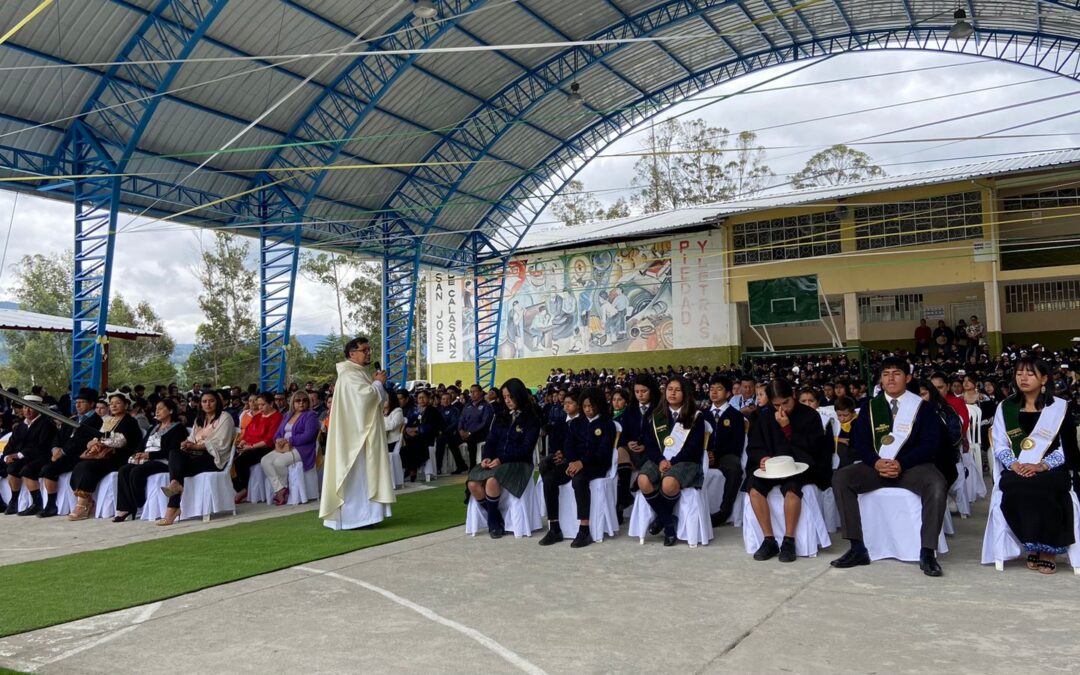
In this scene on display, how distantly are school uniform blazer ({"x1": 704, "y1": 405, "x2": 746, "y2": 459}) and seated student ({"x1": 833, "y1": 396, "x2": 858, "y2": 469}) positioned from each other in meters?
0.92

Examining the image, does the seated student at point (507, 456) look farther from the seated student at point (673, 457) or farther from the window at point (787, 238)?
the window at point (787, 238)

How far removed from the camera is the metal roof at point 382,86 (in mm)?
15438

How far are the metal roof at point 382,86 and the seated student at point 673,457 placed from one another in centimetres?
697

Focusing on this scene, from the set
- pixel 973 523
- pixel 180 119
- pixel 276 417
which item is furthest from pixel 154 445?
pixel 180 119

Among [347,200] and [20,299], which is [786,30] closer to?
[347,200]

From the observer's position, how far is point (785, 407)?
20.7ft

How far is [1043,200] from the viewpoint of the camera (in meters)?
21.3

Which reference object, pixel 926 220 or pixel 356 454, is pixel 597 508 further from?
pixel 926 220

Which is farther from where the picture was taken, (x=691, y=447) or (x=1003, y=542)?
(x=691, y=447)

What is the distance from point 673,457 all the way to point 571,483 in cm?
90

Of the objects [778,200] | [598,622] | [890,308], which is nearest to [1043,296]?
[890,308]

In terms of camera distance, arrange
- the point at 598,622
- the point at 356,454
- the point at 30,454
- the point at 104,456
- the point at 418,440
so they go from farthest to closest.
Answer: the point at 418,440 < the point at 30,454 < the point at 104,456 < the point at 356,454 < the point at 598,622

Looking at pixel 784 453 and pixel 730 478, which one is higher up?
pixel 784 453

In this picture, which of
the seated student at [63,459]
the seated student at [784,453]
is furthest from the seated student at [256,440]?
the seated student at [784,453]
